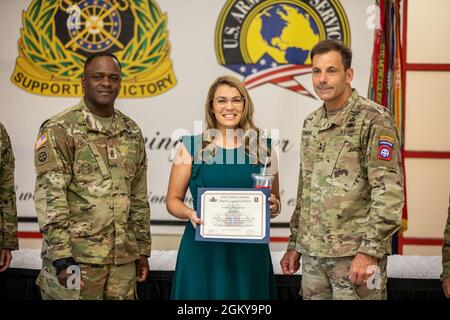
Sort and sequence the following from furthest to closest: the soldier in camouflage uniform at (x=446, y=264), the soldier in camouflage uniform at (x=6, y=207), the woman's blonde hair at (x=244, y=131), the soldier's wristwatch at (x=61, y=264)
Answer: the soldier in camouflage uniform at (x=6, y=207) < the soldier in camouflage uniform at (x=446, y=264) < the woman's blonde hair at (x=244, y=131) < the soldier's wristwatch at (x=61, y=264)

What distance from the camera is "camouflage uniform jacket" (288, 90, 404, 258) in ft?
8.38

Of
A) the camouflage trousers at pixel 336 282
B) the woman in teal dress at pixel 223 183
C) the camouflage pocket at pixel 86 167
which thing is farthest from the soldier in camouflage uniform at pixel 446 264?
the camouflage pocket at pixel 86 167

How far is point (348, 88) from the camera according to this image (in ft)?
9.16

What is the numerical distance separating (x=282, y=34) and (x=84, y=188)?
73.2 inches

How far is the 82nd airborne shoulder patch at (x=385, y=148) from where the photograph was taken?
2.57 m

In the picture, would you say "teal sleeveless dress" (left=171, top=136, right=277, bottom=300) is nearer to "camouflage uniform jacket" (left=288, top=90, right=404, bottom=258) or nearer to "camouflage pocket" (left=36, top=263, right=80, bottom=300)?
"camouflage uniform jacket" (left=288, top=90, right=404, bottom=258)

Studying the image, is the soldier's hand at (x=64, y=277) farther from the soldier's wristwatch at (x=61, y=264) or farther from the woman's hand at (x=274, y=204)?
the woman's hand at (x=274, y=204)

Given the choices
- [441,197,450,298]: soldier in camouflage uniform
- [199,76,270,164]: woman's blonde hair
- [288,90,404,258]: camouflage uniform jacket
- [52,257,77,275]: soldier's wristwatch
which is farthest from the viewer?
[441,197,450,298]: soldier in camouflage uniform

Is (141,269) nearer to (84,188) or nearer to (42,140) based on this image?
(84,188)

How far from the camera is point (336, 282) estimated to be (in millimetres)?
2682

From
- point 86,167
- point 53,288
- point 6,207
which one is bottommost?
point 53,288

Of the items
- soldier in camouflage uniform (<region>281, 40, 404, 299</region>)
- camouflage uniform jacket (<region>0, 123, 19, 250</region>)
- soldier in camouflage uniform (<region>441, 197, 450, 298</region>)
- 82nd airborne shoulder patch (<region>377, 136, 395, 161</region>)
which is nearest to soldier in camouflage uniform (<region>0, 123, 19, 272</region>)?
camouflage uniform jacket (<region>0, 123, 19, 250</region>)

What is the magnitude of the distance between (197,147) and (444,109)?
1.96 meters

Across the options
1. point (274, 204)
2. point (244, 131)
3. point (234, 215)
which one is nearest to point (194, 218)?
point (234, 215)
